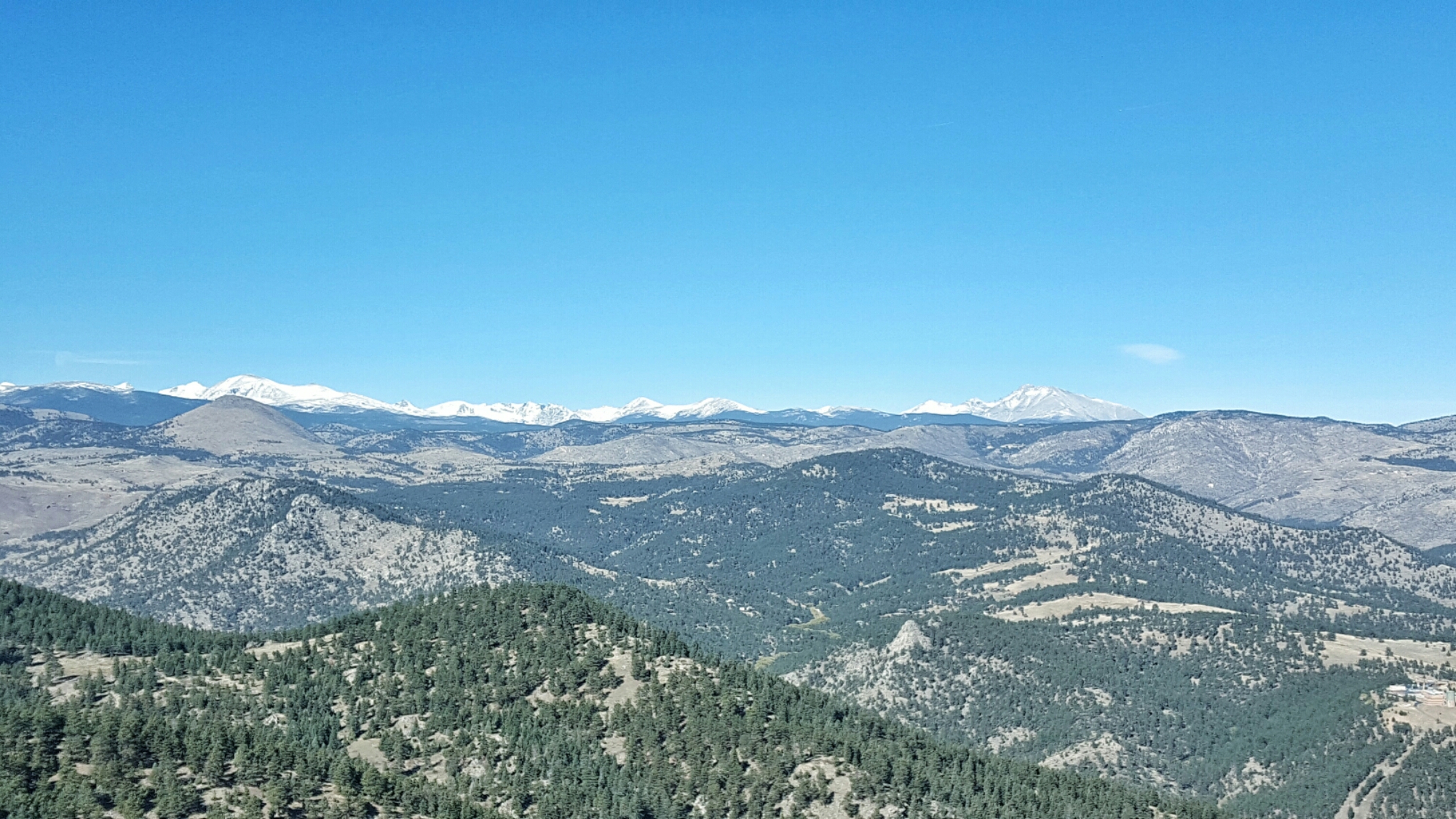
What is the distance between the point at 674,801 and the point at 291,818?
55439 mm

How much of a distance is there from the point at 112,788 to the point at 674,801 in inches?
2944

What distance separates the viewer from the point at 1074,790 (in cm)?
19312

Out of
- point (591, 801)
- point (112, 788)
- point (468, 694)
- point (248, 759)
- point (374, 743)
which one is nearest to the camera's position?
point (112, 788)

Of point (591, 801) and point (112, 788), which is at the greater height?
point (112, 788)

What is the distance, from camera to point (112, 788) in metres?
124

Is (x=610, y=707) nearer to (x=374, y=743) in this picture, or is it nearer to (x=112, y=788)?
(x=374, y=743)

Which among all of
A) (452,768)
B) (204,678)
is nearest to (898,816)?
(452,768)

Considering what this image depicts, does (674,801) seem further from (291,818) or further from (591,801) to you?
(291,818)

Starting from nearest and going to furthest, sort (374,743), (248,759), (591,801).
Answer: (248,759) → (591,801) → (374,743)

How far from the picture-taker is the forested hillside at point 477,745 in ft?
443

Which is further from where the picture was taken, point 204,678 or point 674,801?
point 204,678

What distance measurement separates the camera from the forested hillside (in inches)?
5315

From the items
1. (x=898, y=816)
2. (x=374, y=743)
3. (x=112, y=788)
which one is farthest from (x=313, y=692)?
(x=898, y=816)

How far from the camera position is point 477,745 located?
171 meters
